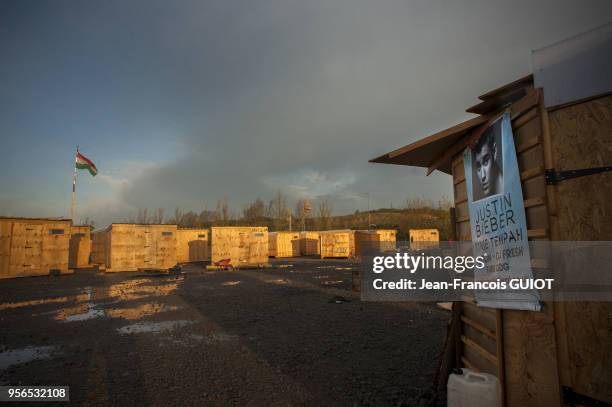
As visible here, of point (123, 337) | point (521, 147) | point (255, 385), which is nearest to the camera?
point (521, 147)

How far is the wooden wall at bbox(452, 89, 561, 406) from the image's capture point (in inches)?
132

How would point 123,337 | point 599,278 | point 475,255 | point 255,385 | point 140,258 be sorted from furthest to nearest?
1. point 140,258
2. point 123,337
3. point 255,385
4. point 475,255
5. point 599,278

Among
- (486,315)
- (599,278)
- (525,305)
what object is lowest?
(486,315)

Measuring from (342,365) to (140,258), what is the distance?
71.2 feet

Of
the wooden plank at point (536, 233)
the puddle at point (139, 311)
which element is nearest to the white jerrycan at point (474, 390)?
the wooden plank at point (536, 233)

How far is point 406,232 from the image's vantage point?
201ft

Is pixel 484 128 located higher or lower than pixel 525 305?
higher

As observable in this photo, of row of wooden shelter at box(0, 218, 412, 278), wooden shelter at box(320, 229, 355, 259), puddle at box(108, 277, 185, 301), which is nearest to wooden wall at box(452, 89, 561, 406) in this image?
puddle at box(108, 277, 185, 301)

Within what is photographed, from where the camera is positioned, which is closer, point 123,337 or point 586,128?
point 586,128

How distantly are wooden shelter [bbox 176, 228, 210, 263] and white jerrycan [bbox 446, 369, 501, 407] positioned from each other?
99.0 feet

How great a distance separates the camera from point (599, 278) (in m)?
3.04

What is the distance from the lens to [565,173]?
10.8 feet

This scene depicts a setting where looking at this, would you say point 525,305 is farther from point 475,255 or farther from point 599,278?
point 475,255

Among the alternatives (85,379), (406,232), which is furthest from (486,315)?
(406,232)
